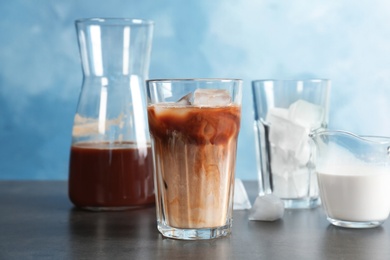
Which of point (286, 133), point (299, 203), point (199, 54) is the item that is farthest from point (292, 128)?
point (199, 54)

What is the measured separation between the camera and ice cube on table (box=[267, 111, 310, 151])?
3.73 feet

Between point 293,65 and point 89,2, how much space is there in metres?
0.57

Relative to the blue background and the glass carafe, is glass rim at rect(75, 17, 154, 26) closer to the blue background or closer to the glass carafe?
the glass carafe

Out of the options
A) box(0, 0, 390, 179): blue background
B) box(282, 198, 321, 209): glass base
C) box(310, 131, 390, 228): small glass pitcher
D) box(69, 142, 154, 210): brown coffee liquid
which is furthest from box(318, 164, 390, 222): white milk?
box(0, 0, 390, 179): blue background

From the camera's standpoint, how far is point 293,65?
1.93 metres

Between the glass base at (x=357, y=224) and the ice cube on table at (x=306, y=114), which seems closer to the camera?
the glass base at (x=357, y=224)

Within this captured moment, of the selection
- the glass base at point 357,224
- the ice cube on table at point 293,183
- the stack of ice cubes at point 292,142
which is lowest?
the glass base at point 357,224

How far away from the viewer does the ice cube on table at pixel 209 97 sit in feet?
2.88

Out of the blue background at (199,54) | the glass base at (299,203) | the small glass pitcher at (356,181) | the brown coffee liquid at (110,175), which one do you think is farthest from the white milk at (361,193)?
the blue background at (199,54)

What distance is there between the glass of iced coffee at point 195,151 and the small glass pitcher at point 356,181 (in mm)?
171

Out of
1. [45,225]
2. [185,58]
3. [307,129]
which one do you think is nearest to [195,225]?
[45,225]

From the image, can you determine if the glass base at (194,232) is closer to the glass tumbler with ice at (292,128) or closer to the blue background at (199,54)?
the glass tumbler with ice at (292,128)

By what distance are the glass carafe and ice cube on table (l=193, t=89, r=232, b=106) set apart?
250 millimetres

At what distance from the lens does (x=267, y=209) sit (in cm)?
102
